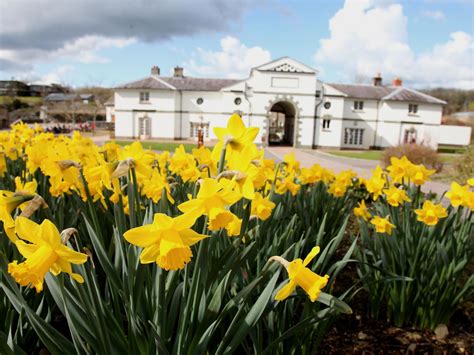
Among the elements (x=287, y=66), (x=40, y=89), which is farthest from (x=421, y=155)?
(x=40, y=89)

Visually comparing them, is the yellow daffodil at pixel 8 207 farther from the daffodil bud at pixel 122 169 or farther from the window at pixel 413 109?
the window at pixel 413 109

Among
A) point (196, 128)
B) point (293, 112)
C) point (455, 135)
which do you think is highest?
point (293, 112)

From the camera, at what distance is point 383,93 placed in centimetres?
2834

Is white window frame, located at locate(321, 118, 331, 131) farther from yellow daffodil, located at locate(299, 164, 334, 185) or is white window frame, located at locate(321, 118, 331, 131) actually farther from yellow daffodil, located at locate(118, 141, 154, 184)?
yellow daffodil, located at locate(118, 141, 154, 184)

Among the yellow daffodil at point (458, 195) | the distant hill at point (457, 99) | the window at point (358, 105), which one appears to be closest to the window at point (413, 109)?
the window at point (358, 105)

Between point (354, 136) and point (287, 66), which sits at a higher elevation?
point (287, 66)

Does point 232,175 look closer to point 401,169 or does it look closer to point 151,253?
point 151,253

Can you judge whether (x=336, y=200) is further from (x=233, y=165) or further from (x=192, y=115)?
(x=192, y=115)

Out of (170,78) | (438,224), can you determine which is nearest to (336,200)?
(438,224)

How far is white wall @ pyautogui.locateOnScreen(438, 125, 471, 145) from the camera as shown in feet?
→ 108

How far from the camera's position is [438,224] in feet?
7.75

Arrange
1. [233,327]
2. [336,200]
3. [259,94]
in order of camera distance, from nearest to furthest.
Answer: [233,327], [336,200], [259,94]

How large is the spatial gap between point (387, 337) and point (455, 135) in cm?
3631

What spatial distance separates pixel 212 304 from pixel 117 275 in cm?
37
